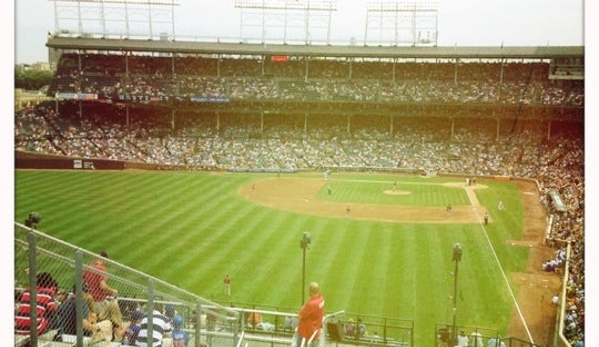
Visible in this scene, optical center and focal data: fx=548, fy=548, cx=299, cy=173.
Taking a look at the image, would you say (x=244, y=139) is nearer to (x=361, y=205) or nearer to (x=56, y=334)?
(x=361, y=205)

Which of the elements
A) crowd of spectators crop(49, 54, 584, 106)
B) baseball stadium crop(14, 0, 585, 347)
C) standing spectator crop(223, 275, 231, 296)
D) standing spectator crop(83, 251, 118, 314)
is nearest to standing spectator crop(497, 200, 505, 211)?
baseball stadium crop(14, 0, 585, 347)

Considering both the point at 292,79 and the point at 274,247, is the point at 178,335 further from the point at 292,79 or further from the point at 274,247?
the point at 292,79

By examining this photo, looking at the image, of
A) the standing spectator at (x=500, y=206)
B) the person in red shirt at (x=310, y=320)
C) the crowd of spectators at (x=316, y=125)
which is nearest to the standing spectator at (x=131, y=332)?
the person in red shirt at (x=310, y=320)

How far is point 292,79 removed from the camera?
113ft

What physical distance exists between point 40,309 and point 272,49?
28.0 metres

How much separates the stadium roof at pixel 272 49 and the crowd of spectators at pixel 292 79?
3.41 ft

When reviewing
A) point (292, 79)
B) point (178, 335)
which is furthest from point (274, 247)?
point (292, 79)

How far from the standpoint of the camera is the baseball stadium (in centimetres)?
1010

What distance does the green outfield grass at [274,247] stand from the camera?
1402 centimetres

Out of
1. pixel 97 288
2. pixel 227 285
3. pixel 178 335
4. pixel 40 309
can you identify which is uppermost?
pixel 97 288

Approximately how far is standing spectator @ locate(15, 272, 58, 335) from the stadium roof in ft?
87.3

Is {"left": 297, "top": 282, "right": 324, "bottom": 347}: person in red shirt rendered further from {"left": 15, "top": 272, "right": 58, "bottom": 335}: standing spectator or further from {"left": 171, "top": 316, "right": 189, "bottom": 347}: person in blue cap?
{"left": 15, "top": 272, "right": 58, "bottom": 335}: standing spectator

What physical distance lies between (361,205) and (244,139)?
8.82m
